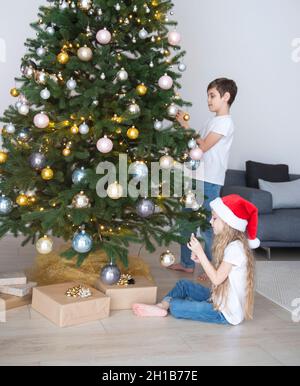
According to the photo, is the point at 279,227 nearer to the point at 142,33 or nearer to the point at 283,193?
Result: the point at 283,193

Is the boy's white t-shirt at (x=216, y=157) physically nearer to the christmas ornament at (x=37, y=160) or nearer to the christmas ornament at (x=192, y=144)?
the christmas ornament at (x=192, y=144)

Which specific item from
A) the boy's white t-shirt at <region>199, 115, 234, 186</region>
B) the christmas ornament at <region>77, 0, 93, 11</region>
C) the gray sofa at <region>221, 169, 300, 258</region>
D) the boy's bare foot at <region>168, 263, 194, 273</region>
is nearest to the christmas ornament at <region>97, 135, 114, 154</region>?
the christmas ornament at <region>77, 0, 93, 11</region>

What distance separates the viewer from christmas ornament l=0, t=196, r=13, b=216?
2180mm

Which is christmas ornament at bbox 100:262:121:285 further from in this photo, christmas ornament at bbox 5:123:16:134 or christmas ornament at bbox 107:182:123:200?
christmas ornament at bbox 5:123:16:134

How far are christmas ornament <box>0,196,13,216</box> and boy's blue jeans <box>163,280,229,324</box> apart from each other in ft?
2.93

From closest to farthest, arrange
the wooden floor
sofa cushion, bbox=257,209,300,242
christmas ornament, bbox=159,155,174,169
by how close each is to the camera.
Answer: the wooden floor
christmas ornament, bbox=159,155,174,169
sofa cushion, bbox=257,209,300,242

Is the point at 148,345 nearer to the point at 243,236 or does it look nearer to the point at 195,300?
the point at 195,300

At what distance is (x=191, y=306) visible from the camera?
84.4 inches

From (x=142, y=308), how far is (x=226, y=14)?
3222 millimetres

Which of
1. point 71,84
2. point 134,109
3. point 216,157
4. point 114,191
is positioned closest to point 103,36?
point 71,84

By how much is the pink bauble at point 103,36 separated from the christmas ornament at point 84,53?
0.08m

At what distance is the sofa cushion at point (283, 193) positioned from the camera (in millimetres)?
3803

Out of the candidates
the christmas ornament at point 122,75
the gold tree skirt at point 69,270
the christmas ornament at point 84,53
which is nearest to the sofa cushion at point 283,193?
the gold tree skirt at point 69,270

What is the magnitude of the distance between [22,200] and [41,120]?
1.30 feet
